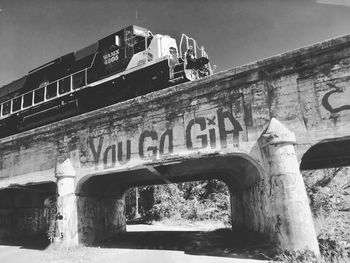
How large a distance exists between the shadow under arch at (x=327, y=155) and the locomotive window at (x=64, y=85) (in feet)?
33.4

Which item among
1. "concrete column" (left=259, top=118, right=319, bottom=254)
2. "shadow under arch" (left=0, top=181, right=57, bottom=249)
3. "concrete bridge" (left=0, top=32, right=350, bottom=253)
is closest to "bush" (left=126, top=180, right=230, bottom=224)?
"shadow under arch" (left=0, top=181, right=57, bottom=249)

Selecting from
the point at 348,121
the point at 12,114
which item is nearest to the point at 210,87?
the point at 348,121

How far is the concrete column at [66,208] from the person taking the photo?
30.6ft

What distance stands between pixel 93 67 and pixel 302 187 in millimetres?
9929

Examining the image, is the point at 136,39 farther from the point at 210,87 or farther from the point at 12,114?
the point at 12,114

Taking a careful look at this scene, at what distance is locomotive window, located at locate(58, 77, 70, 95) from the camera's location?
533 inches

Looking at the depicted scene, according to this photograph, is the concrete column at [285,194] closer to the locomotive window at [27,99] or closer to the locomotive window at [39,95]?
the locomotive window at [39,95]

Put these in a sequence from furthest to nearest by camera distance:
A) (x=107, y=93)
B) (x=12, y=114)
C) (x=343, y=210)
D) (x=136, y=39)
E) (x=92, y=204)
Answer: (x=12, y=114), (x=343, y=210), (x=136, y=39), (x=107, y=93), (x=92, y=204)

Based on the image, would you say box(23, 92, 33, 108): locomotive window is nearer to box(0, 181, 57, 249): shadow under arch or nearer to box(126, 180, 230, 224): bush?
box(0, 181, 57, 249): shadow under arch

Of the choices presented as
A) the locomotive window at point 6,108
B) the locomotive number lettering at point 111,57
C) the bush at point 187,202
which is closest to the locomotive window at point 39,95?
the locomotive window at point 6,108

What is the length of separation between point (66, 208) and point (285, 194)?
6664 mm

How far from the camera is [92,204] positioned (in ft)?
35.1

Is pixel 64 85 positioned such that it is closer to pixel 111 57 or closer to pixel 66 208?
pixel 111 57

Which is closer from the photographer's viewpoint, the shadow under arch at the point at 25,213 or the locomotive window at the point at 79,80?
the locomotive window at the point at 79,80
